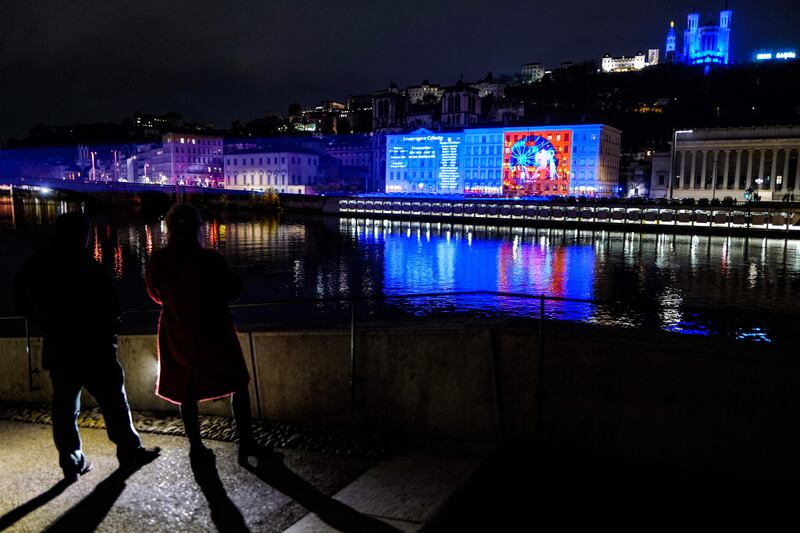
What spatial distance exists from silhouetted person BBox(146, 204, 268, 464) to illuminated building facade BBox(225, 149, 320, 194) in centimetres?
12435

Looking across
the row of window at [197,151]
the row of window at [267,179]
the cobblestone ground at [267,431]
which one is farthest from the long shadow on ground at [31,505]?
the row of window at [197,151]

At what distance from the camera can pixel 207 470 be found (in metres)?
4.59

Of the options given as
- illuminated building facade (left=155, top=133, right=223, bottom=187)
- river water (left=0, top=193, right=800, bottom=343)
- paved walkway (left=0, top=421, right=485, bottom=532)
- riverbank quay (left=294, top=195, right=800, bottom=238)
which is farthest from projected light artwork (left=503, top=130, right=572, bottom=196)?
paved walkway (left=0, top=421, right=485, bottom=532)

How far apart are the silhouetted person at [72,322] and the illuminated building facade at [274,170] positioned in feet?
408

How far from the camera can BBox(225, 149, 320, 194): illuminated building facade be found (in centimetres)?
12950

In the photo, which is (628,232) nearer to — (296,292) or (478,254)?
(478,254)

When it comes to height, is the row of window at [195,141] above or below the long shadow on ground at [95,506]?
above

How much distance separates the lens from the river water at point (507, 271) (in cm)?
1725

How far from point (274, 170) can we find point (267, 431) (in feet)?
427

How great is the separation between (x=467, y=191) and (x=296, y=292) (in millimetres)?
98954

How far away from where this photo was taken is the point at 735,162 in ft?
318

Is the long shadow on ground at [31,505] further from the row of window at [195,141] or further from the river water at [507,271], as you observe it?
the row of window at [195,141]

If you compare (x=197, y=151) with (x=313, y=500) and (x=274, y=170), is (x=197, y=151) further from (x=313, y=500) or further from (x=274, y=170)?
(x=313, y=500)

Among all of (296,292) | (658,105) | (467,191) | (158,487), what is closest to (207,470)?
(158,487)
